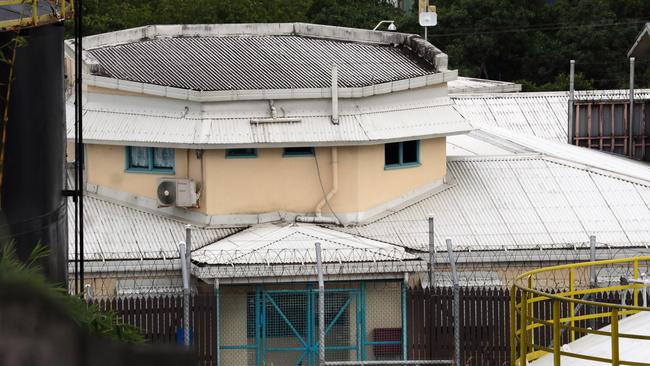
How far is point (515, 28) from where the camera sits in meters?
67.6

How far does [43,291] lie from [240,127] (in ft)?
66.6

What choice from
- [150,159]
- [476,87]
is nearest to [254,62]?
[150,159]

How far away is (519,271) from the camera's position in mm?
21625

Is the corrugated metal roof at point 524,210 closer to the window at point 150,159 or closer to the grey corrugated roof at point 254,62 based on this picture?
the grey corrugated roof at point 254,62

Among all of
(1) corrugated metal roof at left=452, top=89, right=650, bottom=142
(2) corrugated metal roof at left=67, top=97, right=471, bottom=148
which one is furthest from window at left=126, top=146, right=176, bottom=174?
(1) corrugated metal roof at left=452, top=89, right=650, bottom=142

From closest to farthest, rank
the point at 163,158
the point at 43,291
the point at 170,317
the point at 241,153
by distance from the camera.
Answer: the point at 43,291
the point at 170,317
the point at 241,153
the point at 163,158

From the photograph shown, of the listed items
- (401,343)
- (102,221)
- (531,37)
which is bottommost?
(401,343)

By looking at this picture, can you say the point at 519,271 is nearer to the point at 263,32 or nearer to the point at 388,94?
the point at 388,94

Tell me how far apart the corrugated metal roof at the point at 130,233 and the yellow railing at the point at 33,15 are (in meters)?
11.4

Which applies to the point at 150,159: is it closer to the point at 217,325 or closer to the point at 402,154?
the point at 402,154

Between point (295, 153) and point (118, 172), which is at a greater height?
point (295, 153)

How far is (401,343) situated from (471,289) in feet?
4.39

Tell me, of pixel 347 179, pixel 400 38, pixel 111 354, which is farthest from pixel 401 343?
pixel 111 354

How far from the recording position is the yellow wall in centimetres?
2280
